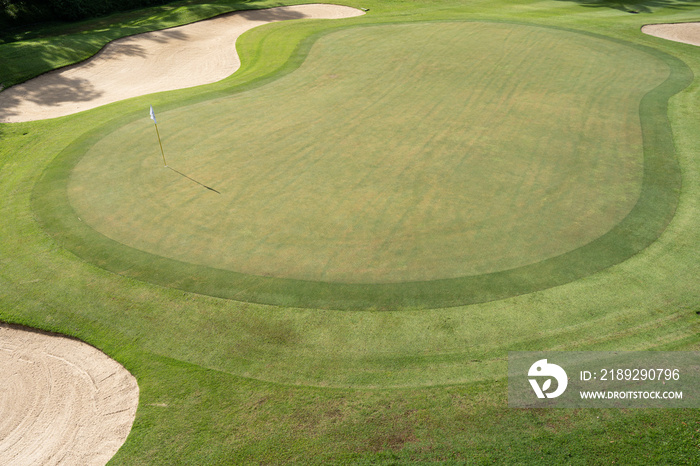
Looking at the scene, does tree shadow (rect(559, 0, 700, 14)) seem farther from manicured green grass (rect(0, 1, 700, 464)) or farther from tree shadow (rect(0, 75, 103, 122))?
tree shadow (rect(0, 75, 103, 122))

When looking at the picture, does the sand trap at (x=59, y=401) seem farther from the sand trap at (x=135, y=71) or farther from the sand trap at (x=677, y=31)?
the sand trap at (x=677, y=31)

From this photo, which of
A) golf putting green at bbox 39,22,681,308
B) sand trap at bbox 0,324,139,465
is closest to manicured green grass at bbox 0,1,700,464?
sand trap at bbox 0,324,139,465

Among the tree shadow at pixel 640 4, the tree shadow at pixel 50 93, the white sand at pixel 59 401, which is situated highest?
the tree shadow at pixel 640 4

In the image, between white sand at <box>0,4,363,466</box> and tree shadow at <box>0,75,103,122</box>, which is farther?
tree shadow at <box>0,75,103,122</box>

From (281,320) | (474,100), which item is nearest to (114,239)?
(281,320)

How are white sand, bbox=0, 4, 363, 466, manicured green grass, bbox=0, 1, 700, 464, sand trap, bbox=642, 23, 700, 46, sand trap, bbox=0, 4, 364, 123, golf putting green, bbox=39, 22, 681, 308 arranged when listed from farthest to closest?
sand trap, bbox=642, 23, 700, 46 < sand trap, bbox=0, 4, 364, 123 < golf putting green, bbox=39, 22, 681, 308 < white sand, bbox=0, 4, 363, 466 < manicured green grass, bbox=0, 1, 700, 464

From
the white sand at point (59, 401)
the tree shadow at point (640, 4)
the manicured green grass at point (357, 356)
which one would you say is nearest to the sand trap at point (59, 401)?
the white sand at point (59, 401)
